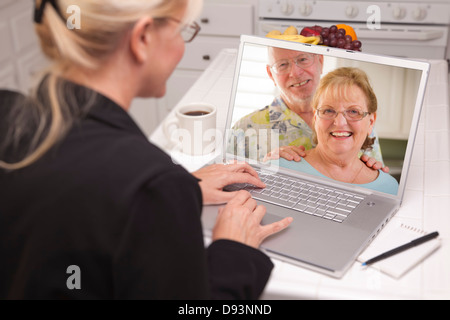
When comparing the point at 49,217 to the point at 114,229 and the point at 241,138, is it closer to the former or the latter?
the point at 114,229

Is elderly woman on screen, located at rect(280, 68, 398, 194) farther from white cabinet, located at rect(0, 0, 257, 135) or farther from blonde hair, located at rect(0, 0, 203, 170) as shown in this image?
white cabinet, located at rect(0, 0, 257, 135)

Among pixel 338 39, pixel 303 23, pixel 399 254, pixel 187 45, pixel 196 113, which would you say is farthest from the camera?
pixel 187 45

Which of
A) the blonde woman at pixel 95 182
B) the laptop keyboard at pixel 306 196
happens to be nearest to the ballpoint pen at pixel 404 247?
the laptop keyboard at pixel 306 196

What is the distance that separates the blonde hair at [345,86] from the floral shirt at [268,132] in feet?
0.22

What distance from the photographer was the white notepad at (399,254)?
3.00 ft

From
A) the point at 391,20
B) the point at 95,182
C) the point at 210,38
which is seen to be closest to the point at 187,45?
the point at 210,38

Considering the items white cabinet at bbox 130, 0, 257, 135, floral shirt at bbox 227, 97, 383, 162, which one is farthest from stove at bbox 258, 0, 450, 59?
floral shirt at bbox 227, 97, 383, 162

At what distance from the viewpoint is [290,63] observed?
120cm

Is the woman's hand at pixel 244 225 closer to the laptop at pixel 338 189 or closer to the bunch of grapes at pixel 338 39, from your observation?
the laptop at pixel 338 189

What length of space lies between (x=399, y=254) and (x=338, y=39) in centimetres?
57

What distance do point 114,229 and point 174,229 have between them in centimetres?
8

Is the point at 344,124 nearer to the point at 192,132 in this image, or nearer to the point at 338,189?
the point at 338,189

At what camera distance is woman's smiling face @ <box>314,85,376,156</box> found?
43.5 inches

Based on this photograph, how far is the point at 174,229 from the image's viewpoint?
2.29 feet
